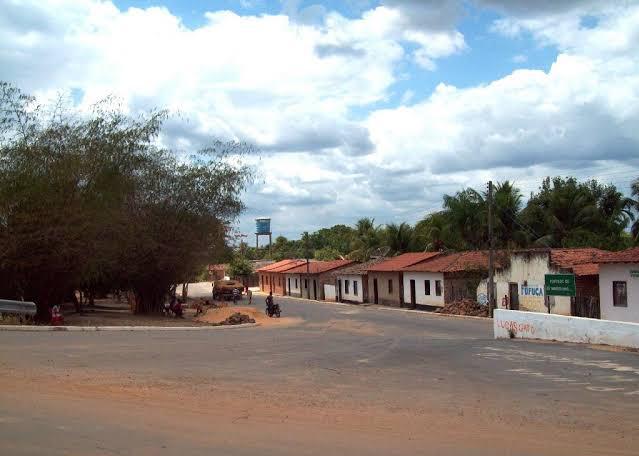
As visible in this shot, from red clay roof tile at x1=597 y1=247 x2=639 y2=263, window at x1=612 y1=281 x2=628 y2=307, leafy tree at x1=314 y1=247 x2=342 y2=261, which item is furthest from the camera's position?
leafy tree at x1=314 y1=247 x2=342 y2=261

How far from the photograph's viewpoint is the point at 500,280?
41.0 m

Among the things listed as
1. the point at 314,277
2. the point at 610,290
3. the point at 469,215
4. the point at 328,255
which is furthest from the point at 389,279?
the point at 328,255

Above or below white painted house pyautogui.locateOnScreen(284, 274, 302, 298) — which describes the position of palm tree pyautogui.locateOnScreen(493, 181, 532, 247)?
above

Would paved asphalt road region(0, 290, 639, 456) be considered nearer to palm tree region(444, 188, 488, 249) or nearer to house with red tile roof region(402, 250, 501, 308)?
house with red tile roof region(402, 250, 501, 308)

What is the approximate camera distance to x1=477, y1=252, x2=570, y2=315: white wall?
36.2 metres

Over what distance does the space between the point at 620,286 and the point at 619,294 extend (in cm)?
38

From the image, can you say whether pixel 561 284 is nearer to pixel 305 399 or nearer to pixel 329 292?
pixel 305 399

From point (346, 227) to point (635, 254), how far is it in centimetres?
11787

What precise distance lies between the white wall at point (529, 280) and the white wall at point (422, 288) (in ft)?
22.0

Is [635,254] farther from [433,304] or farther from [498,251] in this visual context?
[433,304]

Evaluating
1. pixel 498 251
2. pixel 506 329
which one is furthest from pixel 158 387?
pixel 498 251

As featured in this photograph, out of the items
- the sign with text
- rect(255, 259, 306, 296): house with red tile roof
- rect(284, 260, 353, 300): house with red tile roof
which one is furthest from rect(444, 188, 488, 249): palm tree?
rect(255, 259, 306, 296): house with red tile roof

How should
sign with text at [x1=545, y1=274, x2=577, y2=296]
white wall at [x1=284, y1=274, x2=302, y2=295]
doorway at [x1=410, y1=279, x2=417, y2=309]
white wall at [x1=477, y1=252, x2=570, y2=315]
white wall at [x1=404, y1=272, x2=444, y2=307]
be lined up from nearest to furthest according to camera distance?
sign with text at [x1=545, y1=274, x2=577, y2=296] < white wall at [x1=477, y1=252, x2=570, y2=315] < white wall at [x1=404, y1=272, x2=444, y2=307] < doorway at [x1=410, y1=279, x2=417, y2=309] < white wall at [x1=284, y1=274, x2=302, y2=295]

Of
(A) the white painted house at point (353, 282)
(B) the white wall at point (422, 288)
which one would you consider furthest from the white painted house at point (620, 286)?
(A) the white painted house at point (353, 282)
